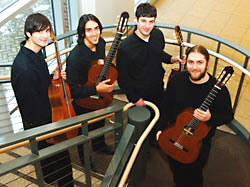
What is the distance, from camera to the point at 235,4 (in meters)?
7.57

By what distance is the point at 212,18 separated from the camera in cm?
→ 709

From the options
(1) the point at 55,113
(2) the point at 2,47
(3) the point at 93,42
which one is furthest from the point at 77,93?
(2) the point at 2,47

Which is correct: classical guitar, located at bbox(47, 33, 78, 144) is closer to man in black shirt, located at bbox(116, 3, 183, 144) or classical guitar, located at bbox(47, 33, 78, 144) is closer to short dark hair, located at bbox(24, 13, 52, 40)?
short dark hair, located at bbox(24, 13, 52, 40)

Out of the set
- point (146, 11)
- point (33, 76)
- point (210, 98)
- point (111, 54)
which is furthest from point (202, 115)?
point (33, 76)

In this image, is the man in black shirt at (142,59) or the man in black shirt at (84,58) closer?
the man in black shirt at (84,58)

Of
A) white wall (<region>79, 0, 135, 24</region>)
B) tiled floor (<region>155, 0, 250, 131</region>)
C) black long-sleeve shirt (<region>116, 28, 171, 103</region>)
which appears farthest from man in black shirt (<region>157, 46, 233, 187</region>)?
tiled floor (<region>155, 0, 250, 131</region>)

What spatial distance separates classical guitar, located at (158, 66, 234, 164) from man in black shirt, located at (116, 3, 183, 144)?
0.45m

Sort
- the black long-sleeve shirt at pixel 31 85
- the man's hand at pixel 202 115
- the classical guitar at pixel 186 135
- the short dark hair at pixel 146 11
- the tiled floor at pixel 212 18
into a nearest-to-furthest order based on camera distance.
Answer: the black long-sleeve shirt at pixel 31 85, the man's hand at pixel 202 115, the classical guitar at pixel 186 135, the short dark hair at pixel 146 11, the tiled floor at pixel 212 18

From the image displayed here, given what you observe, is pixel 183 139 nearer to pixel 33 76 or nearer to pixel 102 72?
pixel 102 72

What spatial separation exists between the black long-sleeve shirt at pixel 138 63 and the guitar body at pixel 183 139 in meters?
0.52

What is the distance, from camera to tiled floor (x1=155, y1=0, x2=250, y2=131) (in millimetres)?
6055

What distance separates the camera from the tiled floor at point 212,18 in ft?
19.9

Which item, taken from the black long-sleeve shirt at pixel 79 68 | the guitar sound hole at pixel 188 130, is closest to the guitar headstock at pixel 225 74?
the guitar sound hole at pixel 188 130

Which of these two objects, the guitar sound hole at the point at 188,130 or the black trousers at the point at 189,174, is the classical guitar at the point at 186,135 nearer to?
the guitar sound hole at the point at 188,130
